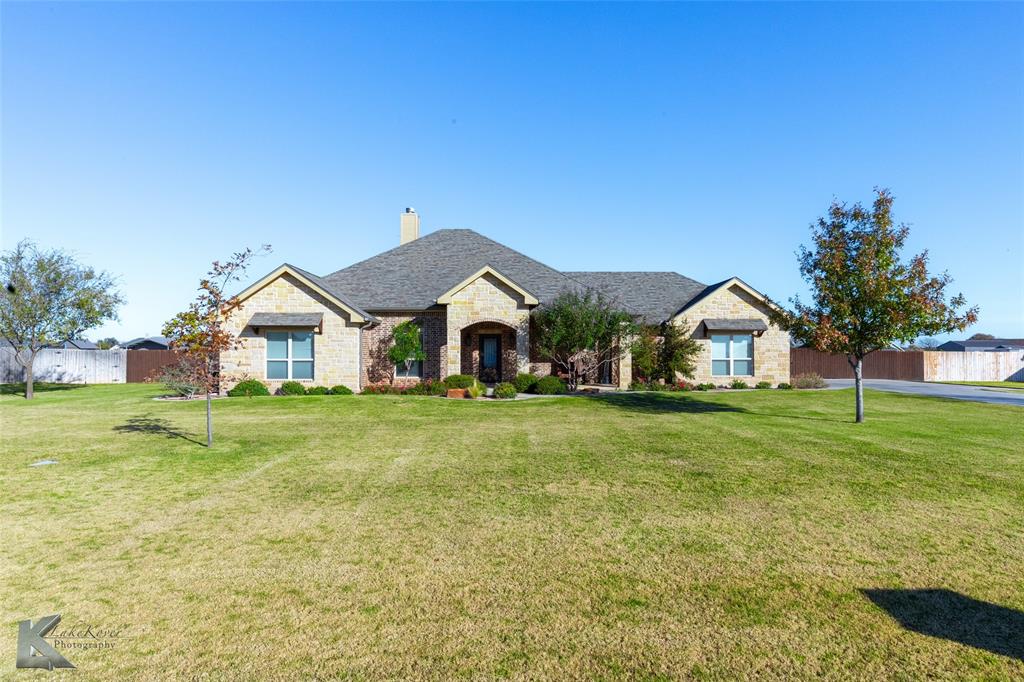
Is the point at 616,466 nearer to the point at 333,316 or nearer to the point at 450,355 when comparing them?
the point at 450,355

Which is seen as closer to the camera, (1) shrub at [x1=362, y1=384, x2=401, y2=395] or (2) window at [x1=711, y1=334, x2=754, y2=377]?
(1) shrub at [x1=362, y1=384, x2=401, y2=395]

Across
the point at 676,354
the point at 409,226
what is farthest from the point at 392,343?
the point at 676,354

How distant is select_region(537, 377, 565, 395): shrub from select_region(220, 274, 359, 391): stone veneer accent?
8.46m

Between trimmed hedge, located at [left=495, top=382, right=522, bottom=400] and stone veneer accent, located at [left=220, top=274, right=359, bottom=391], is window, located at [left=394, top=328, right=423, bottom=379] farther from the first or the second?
trimmed hedge, located at [left=495, top=382, right=522, bottom=400]

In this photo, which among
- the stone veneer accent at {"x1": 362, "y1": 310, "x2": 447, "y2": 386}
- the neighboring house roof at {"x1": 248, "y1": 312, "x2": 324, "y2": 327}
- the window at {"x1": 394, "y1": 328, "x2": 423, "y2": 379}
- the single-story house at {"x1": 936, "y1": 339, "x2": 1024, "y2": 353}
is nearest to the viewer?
the neighboring house roof at {"x1": 248, "y1": 312, "x2": 324, "y2": 327}

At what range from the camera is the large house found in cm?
2323

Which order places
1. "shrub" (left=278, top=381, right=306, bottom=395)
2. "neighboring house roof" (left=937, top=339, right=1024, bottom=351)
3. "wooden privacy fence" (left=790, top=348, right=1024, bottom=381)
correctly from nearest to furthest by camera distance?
1. "shrub" (left=278, top=381, right=306, bottom=395)
2. "wooden privacy fence" (left=790, top=348, right=1024, bottom=381)
3. "neighboring house roof" (left=937, top=339, right=1024, bottom=351)

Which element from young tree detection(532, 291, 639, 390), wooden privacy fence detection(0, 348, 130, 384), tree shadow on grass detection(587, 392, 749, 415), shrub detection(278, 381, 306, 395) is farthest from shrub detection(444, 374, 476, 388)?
wooden privacy fence detection(0, 348, 130, 384)

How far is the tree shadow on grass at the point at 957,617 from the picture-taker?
150 inches

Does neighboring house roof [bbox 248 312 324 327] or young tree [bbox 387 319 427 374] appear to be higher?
neighboring house roof [bbox 248 312 324 327]

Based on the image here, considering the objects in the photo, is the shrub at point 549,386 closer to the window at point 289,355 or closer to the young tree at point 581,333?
the young tree at point 581,333

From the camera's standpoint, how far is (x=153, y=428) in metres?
13.5

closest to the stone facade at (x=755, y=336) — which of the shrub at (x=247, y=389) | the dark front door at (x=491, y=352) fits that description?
the dark front door at (x=491, y=352)

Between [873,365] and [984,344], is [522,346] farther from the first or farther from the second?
[984,344]
